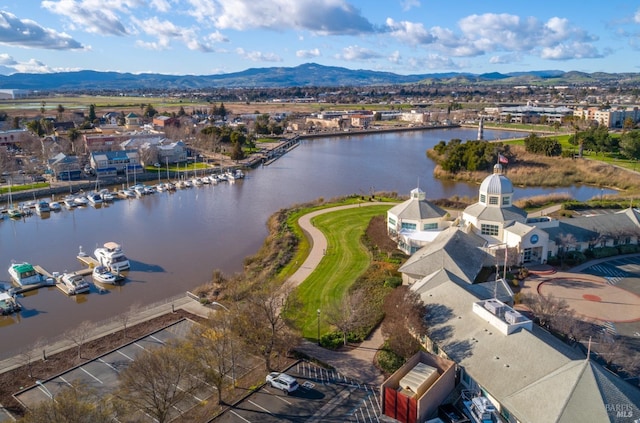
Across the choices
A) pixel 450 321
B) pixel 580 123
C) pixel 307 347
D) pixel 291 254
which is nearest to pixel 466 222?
pixel 291 254

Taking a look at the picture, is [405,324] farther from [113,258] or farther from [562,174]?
[562,174]

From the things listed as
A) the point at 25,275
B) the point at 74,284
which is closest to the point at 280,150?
the point at 25,275

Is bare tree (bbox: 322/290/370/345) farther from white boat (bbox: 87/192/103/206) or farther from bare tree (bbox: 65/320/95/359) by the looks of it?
white boat (bbox: 87/192/103/206)

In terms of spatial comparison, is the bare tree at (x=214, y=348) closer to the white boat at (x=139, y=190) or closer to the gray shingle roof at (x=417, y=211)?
the gray shingle roof at (x=417, y=211)

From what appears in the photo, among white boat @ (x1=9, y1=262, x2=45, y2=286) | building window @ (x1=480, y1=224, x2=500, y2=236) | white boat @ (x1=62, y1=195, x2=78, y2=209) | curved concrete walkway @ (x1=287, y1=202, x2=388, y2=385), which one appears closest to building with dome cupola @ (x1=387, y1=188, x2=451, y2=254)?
building window @ (x1=480, y1=224, x2=500, y2=236)

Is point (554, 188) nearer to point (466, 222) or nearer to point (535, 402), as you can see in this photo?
point (466, 222)

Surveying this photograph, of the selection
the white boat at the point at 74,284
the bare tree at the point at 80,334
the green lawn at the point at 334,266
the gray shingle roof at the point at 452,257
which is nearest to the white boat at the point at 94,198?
the white boat at the point at 74,284
